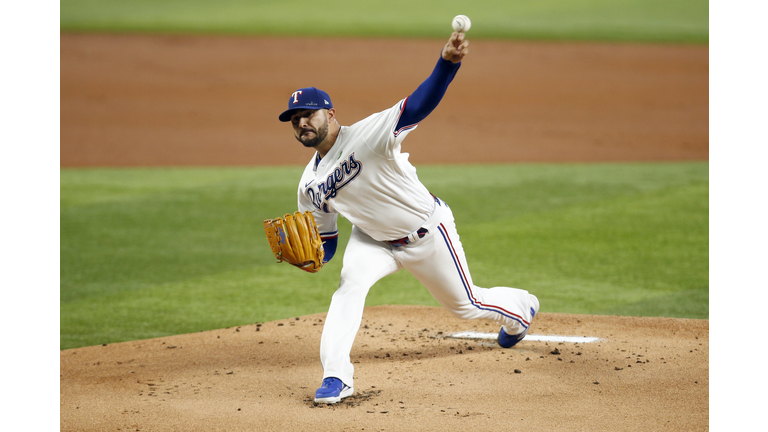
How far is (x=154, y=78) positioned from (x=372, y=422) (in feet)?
49.0

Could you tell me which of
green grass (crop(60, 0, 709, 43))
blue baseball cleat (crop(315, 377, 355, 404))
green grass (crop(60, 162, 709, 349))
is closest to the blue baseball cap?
blue baseball cleat (crop(315, 377, 355, 404))

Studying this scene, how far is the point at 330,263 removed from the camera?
6812 millimetres

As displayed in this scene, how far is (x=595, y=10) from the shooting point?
79.1 ft

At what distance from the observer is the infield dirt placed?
11.3 feet

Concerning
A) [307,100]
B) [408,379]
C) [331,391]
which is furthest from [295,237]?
[408,379]

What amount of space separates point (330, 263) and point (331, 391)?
133 inches

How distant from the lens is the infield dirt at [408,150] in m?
3.45

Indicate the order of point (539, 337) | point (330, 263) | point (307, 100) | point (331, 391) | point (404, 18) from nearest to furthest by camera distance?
point (331, 391) < point (307, 100) < point (539, 337) < point (330, 263) < point (404, 18)

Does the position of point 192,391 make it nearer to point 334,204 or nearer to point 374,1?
point 334,204

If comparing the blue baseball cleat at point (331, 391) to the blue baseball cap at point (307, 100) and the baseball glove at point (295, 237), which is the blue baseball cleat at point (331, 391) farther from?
the blue baseball cap at point (307, 100)

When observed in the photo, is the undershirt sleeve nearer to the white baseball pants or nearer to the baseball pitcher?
the baseball pitcher

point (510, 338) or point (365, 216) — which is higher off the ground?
point (365, 216)

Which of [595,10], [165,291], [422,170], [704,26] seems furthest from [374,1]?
[165,291]

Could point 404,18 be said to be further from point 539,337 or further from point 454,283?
point 454,283
